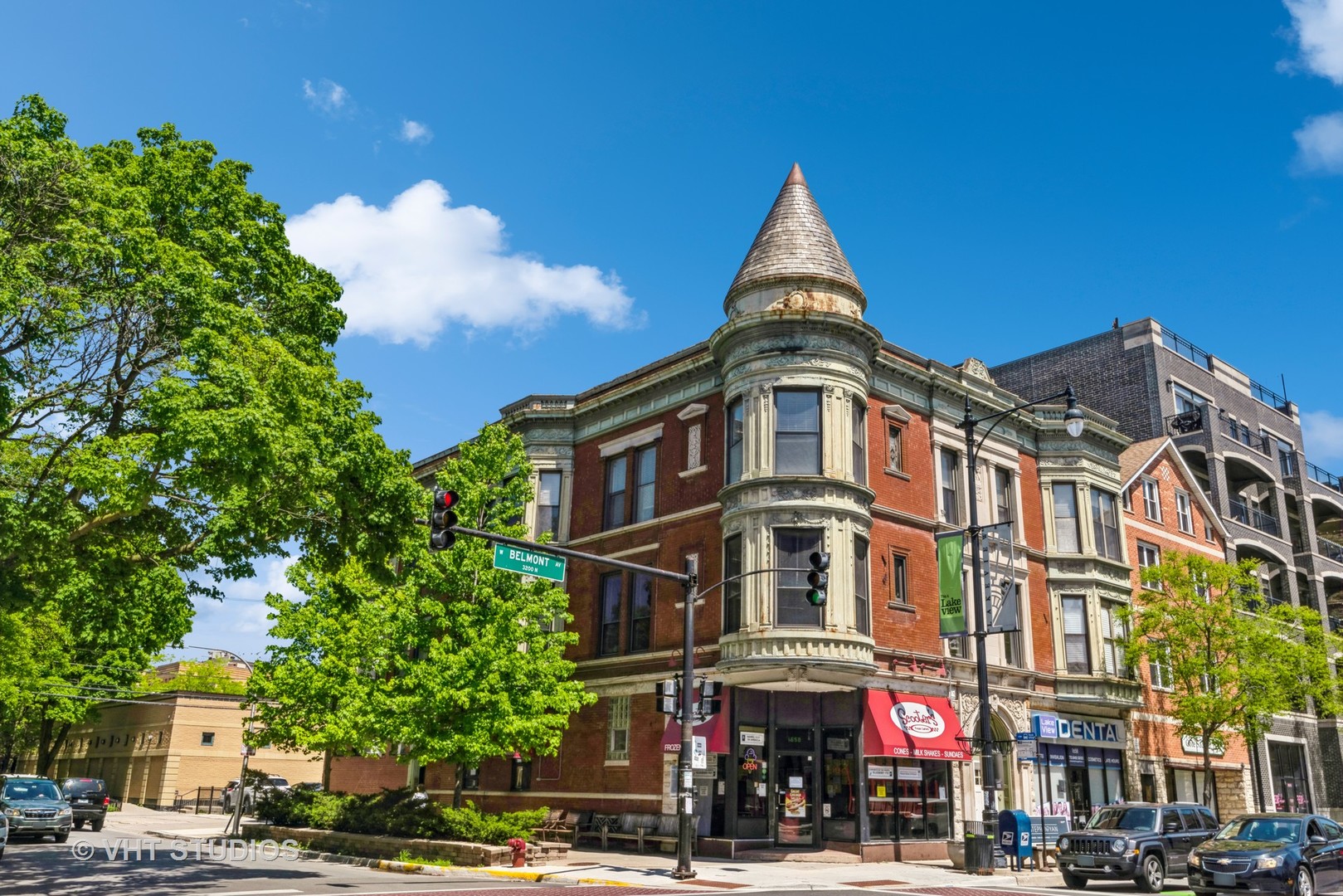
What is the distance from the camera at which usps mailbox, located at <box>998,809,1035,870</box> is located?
82.1 feet

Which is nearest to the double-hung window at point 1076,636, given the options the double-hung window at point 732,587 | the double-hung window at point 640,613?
the double-hung window at point 732,587

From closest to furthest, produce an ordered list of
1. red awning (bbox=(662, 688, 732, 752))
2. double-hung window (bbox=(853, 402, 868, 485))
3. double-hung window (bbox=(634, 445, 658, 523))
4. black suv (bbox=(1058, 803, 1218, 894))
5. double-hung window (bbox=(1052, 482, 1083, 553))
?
1. black suv (bbox=(1058, 803, 1218, 894))
2. red awning (bbox=(662, 688, 732, 752))
3. double-hung window (bbox=(853, 402, 868, 485))
4. double-hung window (bbox=(634, 445, 658, 523))
5. double-hung window (bbox=(1052, 482, 1083, 553))

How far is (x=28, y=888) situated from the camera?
17.1 meters

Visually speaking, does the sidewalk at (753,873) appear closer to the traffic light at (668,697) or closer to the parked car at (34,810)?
the traffic light at (668,697)

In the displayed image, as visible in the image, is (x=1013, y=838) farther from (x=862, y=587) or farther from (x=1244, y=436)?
(x=1244, y=436)

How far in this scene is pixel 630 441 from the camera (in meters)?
34.6

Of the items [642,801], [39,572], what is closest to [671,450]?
[642,801]

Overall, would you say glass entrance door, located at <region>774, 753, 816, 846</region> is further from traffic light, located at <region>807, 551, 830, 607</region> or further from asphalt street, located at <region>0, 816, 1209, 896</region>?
traffic light, located at <region>807, 551, 830, 607</region>

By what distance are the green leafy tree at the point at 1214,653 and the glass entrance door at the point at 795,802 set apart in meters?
14.3

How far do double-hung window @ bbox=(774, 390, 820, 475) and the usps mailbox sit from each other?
9887 millimetres

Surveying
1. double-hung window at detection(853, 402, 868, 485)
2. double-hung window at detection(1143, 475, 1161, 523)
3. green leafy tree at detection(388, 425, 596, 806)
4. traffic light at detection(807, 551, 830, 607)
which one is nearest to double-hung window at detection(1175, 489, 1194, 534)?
double-hung window at detection(1143, 475, 1161, 523)

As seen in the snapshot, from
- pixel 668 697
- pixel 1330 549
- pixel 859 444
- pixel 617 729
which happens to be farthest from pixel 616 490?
pixel 1330 549

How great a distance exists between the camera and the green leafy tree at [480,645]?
2578 cm

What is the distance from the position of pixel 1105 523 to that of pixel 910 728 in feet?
45.5
